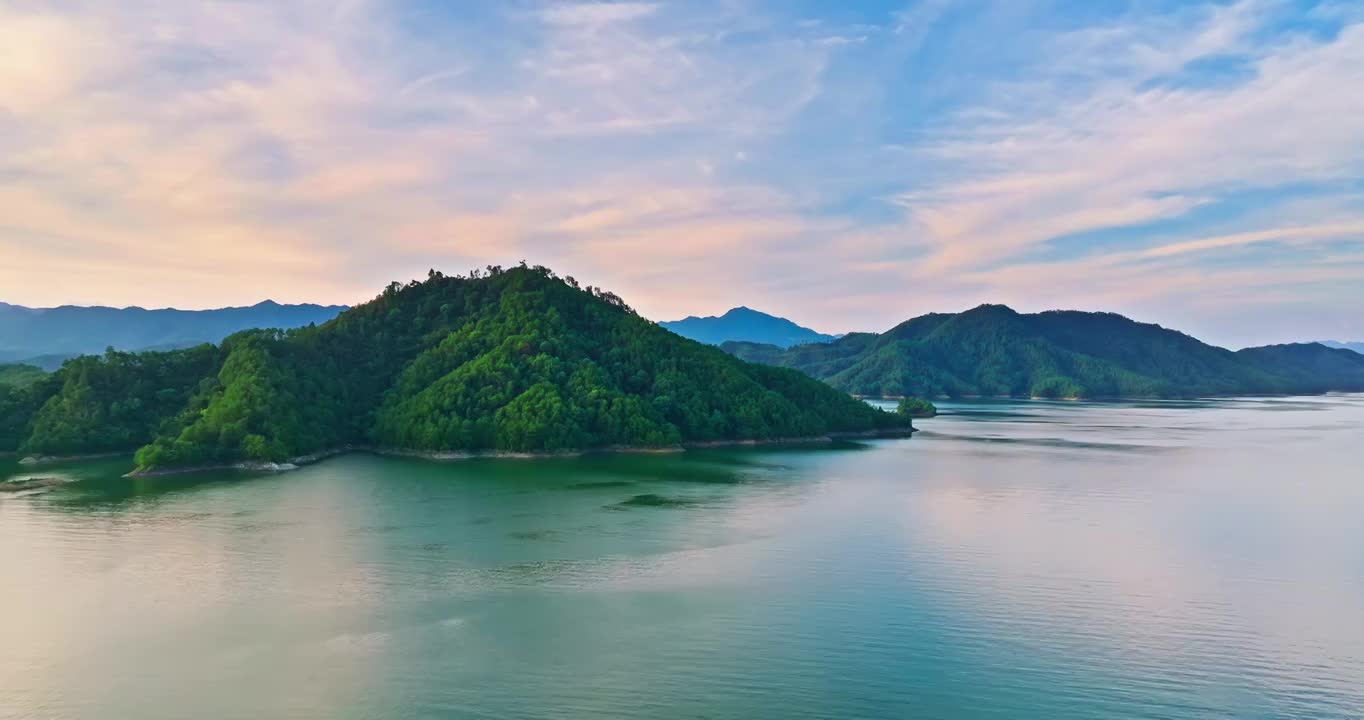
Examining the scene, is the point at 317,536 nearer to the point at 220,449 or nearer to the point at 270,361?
the point at 220,449

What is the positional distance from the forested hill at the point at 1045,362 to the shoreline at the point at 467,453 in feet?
284

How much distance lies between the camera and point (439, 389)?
5688cm

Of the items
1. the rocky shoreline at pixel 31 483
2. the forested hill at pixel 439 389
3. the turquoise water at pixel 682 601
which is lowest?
the turquoise water at pixel 682 601

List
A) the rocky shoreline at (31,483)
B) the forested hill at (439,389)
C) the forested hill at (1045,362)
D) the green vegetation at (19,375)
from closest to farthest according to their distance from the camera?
the rocky shoreline at (31,483)
the forested hill at (439,389)
the green vegetation at (19,375)
the forested hill at (1045,362)

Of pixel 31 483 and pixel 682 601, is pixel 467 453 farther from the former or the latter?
pixel 682 601

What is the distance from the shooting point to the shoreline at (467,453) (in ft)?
140

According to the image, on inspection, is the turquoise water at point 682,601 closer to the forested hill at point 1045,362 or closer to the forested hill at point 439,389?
the forested hill at point 439,389

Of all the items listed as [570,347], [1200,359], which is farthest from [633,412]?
[1200,359]

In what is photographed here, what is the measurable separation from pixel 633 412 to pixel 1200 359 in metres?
171

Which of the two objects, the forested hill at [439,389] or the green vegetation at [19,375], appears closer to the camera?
the forested hill at [439,389]

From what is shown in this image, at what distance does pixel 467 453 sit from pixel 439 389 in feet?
27.3

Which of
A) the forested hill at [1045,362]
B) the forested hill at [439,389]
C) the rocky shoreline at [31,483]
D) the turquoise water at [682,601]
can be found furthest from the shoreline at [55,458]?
the forested hill at [1045,362]

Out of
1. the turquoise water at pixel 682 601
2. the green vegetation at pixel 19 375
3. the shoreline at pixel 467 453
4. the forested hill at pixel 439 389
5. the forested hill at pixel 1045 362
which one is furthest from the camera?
the forested hill at pixel 1045 362

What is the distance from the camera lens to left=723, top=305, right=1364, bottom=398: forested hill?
500 feet
